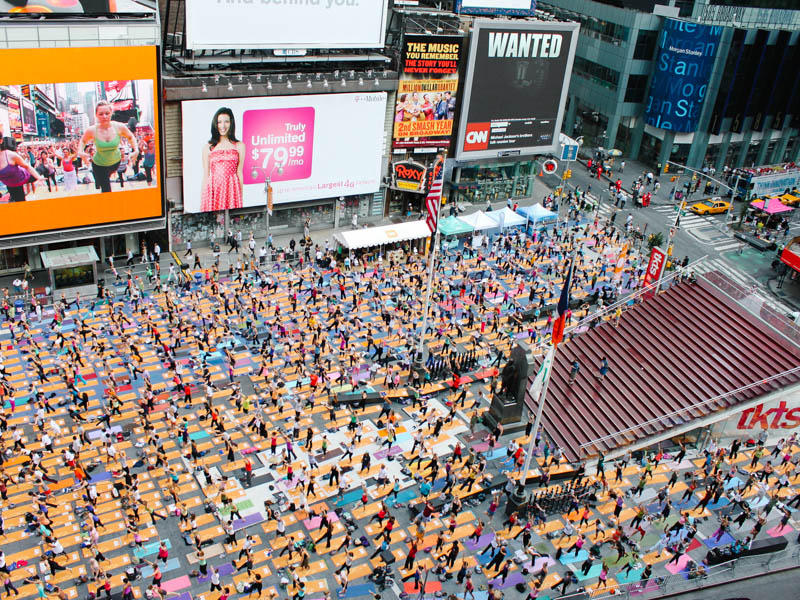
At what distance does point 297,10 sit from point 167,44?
31.6 ft

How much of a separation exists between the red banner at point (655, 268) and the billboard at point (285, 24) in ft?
87.2

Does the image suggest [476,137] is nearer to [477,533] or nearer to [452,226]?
[452,226]

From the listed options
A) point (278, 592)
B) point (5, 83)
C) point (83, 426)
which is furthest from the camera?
point (5, 83)

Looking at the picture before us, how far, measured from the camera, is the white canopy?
65625 millimetres

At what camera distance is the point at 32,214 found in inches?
2024

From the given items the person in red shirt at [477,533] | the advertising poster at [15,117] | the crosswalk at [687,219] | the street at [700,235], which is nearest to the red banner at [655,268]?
the street at [700,235]

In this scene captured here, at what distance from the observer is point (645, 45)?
84125mm

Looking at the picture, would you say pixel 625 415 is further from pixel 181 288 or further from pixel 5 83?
pixel 5 83

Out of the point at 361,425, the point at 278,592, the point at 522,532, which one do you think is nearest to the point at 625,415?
the point at 522,532

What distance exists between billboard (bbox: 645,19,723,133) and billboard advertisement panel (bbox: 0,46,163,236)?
5461 centimetres

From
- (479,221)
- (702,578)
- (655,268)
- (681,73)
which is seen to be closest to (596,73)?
(681,73)

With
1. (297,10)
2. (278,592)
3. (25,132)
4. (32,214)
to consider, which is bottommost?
(278,592)

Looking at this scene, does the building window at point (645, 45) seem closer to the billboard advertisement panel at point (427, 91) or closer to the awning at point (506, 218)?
the billboard advertisement panel at point (427, 91)

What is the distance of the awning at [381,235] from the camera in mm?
60094
